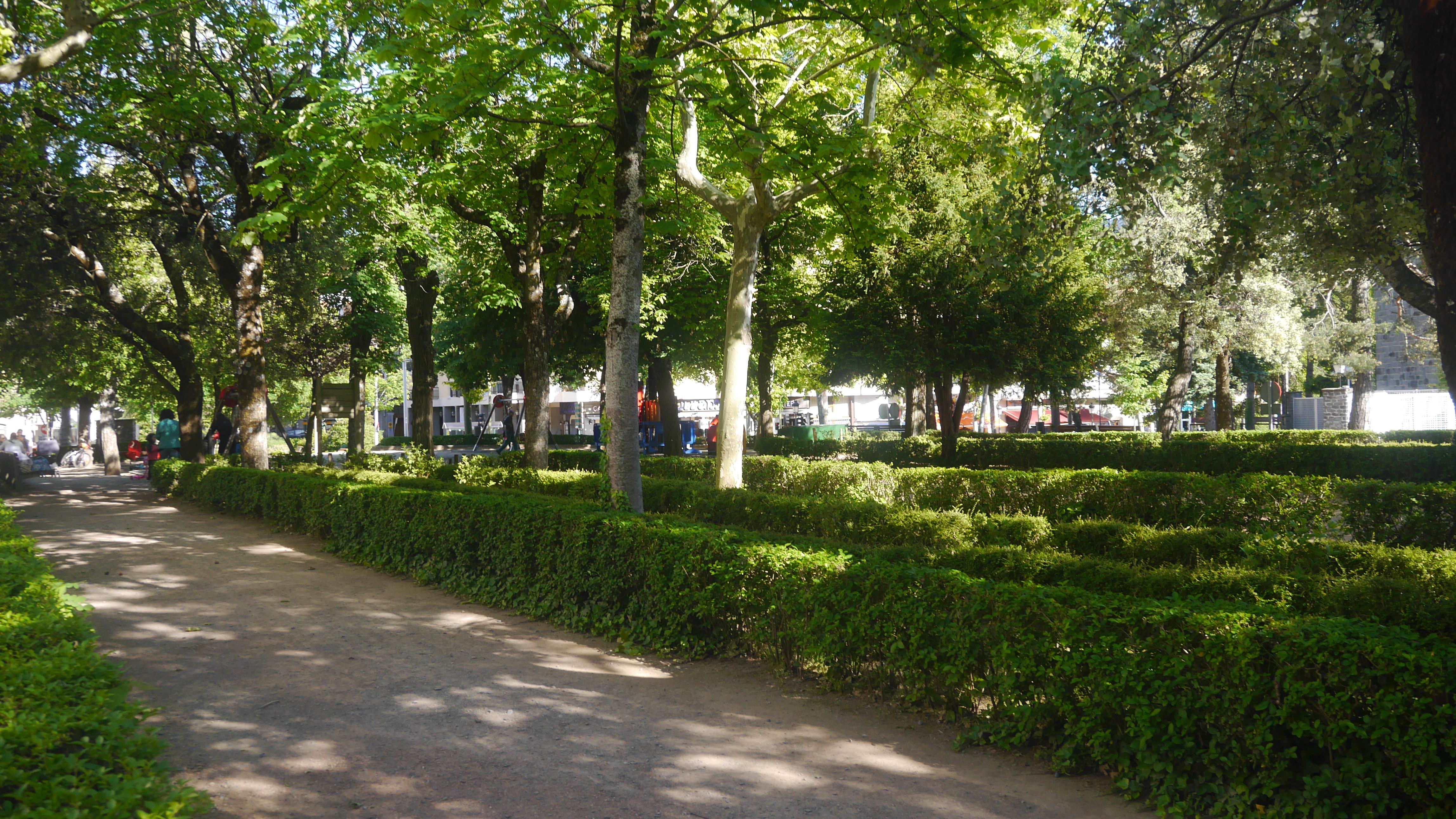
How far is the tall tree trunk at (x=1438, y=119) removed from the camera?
4.81 meters

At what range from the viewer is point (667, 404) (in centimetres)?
2827

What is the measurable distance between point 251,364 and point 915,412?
61.8ft

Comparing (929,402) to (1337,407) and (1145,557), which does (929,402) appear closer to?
(1337,407)

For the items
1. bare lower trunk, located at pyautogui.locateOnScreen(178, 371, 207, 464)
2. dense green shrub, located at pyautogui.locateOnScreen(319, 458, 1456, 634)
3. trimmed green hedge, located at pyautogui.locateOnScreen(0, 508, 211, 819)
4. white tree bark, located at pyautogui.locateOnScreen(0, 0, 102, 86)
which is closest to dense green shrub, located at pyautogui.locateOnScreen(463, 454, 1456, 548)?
dense green shrub, located at pyautogui.locateOnScreen(319, 458, 1456, 634)

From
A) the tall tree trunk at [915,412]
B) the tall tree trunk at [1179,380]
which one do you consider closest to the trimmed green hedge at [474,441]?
the tall tree trunk at [915,412]

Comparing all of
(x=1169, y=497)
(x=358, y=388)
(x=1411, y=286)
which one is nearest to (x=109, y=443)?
(x=358, y=388)

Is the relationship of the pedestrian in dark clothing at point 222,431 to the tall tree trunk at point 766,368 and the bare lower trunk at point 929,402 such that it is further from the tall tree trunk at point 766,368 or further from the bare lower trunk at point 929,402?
the bare lower trunk at point 929,402

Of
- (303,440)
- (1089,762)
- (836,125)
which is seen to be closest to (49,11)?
(836,125)

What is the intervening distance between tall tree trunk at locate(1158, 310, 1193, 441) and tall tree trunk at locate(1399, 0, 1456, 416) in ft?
79.7

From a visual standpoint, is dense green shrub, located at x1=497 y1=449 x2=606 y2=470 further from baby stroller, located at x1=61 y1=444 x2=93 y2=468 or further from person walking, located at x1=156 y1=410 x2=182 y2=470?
baby stroller, located at x1=61 y1=444 x2=93 y2=468

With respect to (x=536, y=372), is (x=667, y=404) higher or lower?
lower

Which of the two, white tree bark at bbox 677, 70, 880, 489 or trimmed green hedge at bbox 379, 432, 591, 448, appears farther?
trimmed green hedge at bbox 379, 432, 591, 448

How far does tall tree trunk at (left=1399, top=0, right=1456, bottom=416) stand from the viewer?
4812 millimetres

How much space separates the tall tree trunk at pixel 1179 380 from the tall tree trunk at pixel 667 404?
49.4 feet
